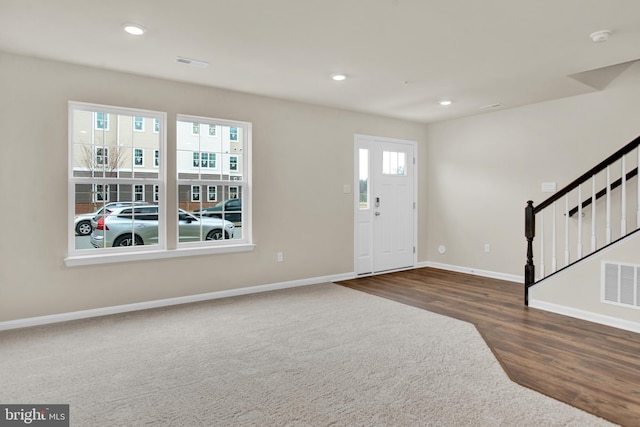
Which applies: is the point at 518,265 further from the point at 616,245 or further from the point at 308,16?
the point at 308,16

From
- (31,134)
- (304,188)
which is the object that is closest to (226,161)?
(304,188)

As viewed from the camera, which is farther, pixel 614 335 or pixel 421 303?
pixel 421 303

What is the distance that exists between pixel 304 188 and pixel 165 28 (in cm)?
270

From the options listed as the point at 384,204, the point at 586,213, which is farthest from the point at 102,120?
the point at 586,213

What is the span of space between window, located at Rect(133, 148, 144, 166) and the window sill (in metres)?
0.94

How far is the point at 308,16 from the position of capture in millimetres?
2674

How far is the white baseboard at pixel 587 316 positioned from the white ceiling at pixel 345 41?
7.74 feet

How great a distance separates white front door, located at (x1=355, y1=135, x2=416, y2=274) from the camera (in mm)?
5773

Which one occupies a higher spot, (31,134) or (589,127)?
(589,127)

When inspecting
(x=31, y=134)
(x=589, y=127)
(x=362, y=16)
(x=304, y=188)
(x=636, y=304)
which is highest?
(x=362, y=16)

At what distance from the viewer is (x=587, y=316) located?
3.65 m

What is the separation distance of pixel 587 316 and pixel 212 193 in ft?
13.6

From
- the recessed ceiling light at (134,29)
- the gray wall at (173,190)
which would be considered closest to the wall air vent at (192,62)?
the recessed ceiling light at (134,29)

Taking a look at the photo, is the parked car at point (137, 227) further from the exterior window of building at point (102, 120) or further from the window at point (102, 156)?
the exterior window of building at point (102, 120)
